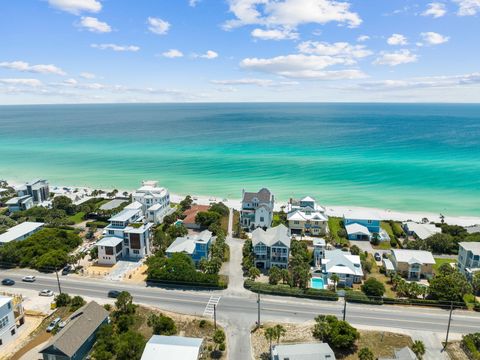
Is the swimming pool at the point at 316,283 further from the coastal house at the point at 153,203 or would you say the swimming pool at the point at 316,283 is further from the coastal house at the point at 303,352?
the coastal house at the point at 153,203

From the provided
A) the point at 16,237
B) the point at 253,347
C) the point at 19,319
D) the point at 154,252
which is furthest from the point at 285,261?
the point at 16,237

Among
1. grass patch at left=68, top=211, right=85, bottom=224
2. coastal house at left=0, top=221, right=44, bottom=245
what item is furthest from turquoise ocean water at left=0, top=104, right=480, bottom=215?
→ coastal house at left=0, top=221, right=44, bottom=245

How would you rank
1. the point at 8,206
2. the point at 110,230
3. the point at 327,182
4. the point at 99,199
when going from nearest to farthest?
the point at 110,230 → the point at 8,206 → the point at 99,199 → the point at 327,182

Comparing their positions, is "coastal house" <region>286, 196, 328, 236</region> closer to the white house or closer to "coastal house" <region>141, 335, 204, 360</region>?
"coastal house" <region>141, 335, 204, 360</region>

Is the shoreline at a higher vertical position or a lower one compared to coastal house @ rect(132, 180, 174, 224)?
lower

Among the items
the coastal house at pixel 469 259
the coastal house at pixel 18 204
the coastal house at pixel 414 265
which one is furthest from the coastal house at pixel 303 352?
the coastal house at pixel 18 204

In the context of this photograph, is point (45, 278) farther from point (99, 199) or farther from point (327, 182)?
point (327, 182)
